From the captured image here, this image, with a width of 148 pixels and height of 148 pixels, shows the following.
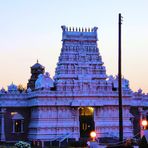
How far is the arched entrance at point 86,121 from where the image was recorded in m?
67.8

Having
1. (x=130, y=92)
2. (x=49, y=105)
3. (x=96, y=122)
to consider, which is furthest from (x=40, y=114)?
(x=130, y=92)

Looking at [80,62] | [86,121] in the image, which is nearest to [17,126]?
[86,121]

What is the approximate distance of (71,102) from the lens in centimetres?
6619

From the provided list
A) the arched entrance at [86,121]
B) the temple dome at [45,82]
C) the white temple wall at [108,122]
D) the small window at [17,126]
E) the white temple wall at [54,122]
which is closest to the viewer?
the white temple wall at [54,122]

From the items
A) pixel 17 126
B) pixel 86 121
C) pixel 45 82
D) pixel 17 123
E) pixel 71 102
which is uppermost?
pixel 45 82

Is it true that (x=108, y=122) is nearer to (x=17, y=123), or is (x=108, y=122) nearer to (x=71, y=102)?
(x=71, y=102)

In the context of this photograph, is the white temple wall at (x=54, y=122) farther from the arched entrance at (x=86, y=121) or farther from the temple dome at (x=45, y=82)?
the temple dome at (x=45, y=82)

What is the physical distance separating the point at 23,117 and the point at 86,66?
1031 cm

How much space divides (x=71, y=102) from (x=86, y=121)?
3.59m

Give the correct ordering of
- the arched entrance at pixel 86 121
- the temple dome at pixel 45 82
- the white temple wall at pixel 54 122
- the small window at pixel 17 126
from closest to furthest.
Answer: the white temple wall at pixel 54 122, the temple dome at pixel 45 82, the arched entrance at pixel 86 121, the small window at pixel 17 126

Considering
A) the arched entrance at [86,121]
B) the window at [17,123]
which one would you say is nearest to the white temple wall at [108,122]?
the arched entrance at [86,121]

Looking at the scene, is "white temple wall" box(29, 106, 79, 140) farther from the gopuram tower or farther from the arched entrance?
the arched entrance

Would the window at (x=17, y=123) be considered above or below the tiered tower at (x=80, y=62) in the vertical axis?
below

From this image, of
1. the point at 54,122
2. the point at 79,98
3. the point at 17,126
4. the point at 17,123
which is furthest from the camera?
the point at 17,126
